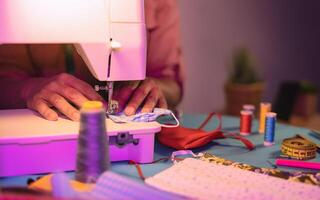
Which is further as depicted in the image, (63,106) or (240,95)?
(240,95)

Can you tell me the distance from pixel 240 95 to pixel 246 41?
0.48m

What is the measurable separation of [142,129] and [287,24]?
270 centimetres

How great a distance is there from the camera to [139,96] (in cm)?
129

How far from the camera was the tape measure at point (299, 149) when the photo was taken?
4.07 feet

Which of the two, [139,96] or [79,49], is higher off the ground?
[79,49]

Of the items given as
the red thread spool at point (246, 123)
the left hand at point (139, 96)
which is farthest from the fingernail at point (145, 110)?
the red thread spool at point (246, 123)

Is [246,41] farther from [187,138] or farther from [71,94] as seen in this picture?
[71,94]

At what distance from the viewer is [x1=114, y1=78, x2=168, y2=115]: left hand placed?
4.20 ft

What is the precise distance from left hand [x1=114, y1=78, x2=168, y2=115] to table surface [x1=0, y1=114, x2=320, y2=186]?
0.12m

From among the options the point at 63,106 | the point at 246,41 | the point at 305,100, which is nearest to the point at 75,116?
the point at 63,106

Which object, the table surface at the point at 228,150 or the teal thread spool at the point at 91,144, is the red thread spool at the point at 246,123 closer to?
the table surface at the point at 228,150

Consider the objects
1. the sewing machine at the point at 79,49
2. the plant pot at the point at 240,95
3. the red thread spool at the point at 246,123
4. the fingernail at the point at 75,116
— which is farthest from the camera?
the plant pot at the point at 240,95

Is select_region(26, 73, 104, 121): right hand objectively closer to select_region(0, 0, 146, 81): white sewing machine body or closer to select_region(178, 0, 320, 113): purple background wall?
select_region(0, 0, 146, 81): white sewing machine body

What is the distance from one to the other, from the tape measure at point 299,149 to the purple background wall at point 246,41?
1.92m
